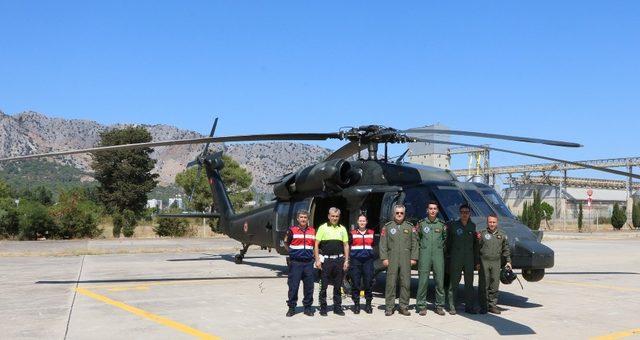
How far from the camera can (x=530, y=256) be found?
912cm

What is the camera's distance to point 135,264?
17.4 metres

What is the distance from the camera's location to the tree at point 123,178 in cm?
6091

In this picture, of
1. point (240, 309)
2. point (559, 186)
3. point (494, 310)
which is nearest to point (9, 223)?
point (240, 309)

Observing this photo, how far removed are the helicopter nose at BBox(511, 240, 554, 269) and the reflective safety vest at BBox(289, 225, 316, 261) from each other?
3312 mm

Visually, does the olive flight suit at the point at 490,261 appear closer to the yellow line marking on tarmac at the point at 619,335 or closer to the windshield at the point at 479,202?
the windshield at the point at 479,202

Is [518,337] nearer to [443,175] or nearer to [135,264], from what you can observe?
[443,175]

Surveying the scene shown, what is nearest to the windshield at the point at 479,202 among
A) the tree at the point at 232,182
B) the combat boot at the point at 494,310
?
the combat boot at the point at 494,310

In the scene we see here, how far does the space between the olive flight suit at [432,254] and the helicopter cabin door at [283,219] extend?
13.5ft

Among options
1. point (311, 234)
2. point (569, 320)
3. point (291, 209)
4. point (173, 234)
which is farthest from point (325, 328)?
point (173, 234)

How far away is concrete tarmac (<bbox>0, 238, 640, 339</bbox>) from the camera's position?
24.2 feet

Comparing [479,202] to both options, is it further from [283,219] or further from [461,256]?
[283,219]

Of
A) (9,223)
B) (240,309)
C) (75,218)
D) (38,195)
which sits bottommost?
(240,309)

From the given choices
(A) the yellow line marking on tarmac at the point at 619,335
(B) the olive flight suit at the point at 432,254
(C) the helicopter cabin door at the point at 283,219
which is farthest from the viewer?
(C) the helicopter cabin door at the point at 283,219

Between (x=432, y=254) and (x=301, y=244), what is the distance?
6.57ft
